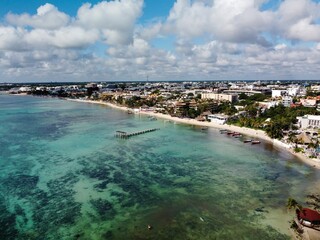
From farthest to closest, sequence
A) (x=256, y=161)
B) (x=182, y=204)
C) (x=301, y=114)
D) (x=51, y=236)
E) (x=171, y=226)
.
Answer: (x=301, y=114), (x=256, y=161), (x=182, y=204), (x=171, y=226), (x=51, y=236)

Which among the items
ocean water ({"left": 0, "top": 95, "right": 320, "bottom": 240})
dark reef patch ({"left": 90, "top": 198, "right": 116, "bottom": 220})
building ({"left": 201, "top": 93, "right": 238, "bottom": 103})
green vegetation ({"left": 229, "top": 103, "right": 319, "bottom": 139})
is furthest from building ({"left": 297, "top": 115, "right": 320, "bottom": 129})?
building ({"left": 201, "top": 93, "right": 238, "bottom": 103})

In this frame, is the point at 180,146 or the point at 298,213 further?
the point at 180,146

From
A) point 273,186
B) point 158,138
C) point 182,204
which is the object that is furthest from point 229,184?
point 158,138

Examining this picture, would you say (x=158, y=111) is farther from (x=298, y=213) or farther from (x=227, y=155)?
(x=298, y=213)

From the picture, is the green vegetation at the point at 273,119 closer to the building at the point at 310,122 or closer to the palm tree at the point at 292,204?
the building at the point at 310,122

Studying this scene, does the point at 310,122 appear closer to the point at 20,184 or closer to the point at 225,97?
the point at 225,97

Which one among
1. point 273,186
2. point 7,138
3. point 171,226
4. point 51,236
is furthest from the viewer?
point 7,138

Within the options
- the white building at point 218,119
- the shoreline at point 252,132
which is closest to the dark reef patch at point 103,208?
the shoreline at point 252,132

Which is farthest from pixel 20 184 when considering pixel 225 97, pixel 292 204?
pixel 225 97
